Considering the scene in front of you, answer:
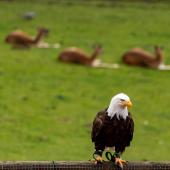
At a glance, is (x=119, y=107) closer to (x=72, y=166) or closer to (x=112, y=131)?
(x=112, y=131)

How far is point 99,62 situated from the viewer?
20.6 meters

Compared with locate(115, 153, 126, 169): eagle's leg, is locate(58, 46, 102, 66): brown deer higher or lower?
lower

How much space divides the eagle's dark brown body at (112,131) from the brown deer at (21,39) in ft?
47.9

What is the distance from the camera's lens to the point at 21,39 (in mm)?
22938

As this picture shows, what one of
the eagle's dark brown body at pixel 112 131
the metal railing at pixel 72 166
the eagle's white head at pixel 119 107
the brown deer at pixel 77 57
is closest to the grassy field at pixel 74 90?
the brown deer at pixel 77 57

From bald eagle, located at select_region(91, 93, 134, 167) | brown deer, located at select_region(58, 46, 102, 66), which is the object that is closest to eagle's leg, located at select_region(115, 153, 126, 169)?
bald eagle, located at select_region(91, 93, 134, 167)

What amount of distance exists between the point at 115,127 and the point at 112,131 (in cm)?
7

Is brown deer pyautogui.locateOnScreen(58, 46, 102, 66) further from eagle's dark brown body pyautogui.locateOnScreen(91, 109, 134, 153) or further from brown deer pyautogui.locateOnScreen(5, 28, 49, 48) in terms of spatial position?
eagle's dark brown body pyautogui.locateOnScreen(91, 109, 134, 153)

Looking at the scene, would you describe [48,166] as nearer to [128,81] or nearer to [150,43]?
[128,81]

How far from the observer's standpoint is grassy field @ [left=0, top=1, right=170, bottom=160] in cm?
1339

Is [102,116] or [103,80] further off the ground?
[102,116]

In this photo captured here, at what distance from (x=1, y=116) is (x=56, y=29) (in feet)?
37.7

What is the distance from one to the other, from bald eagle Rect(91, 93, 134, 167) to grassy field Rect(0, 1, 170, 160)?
479cm

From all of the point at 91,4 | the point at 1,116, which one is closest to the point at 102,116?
the point at 1,116
